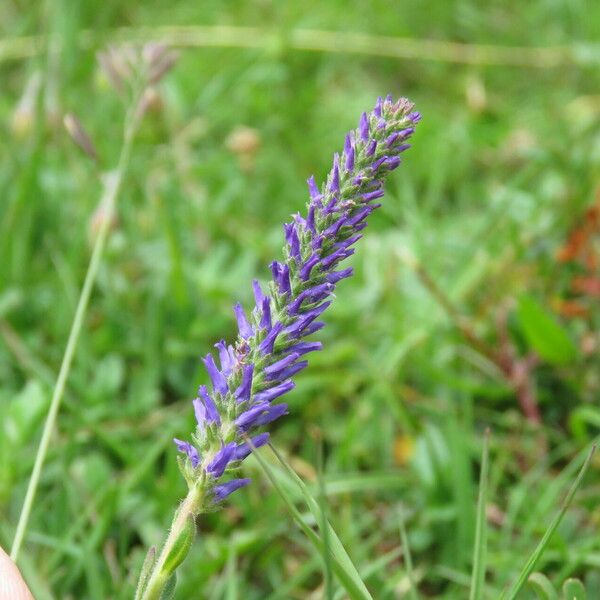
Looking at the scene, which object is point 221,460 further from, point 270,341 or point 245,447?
point 270,341

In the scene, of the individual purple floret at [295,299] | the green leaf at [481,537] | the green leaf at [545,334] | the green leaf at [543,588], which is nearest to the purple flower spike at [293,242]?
the individual purple floret at [295,299]

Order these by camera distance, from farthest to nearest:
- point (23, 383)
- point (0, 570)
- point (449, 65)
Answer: point (449, 65)
point (23, 383)
point (0, 570)

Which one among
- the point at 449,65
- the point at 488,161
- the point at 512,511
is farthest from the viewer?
the point at 449,65

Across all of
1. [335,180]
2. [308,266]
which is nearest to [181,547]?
[308,266]

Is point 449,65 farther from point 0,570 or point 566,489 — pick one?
point 0,570

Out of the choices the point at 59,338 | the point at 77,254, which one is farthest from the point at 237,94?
the point at 59,338

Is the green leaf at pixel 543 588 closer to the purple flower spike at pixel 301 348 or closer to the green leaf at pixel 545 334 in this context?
the purple flower spike at pixel 301 348

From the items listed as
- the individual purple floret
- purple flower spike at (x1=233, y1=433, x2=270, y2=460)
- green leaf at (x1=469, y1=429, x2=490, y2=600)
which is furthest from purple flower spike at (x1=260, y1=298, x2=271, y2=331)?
green leaf at (x1=469, y1=429, x2=490, y2=600)
